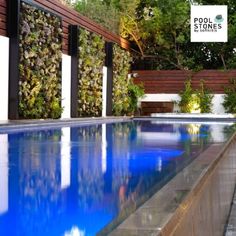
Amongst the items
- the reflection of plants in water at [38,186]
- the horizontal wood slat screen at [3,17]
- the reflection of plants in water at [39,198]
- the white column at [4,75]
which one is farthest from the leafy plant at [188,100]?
the reflection of plants in water at [39,198]

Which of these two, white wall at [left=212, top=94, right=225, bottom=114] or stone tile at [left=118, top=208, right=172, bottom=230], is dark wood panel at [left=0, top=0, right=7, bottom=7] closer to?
stone tile at [left=118, top=208, right=172, bottom=230]

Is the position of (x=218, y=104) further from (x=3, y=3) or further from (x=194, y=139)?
(x=194, y=139)

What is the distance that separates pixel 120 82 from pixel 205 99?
2745 mm

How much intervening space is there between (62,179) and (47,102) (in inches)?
314

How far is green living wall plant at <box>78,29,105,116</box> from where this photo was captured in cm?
1289

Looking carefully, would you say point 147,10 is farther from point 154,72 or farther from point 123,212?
point 123,212

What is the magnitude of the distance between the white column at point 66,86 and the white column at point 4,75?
262 centimetres

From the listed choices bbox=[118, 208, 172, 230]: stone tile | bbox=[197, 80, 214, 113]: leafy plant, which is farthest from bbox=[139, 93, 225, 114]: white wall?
bbox=[118, 208, 172, 230]: stone tile

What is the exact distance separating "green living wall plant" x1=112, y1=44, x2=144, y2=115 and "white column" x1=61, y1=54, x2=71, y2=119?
304 centimetres

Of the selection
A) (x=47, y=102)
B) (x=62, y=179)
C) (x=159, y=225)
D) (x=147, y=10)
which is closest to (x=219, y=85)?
(x=147, y=10)

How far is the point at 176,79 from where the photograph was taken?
673 inches

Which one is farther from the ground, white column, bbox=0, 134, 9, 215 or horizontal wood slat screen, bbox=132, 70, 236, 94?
horizontal wood slat screen, bbox=132, 70, 236, 94

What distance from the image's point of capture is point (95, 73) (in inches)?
546

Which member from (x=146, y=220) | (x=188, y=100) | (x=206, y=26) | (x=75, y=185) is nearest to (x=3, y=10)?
Answer: (x=75, y=185)
